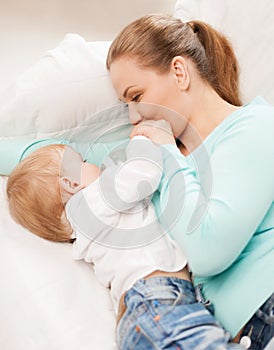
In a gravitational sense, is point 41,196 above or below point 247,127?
below

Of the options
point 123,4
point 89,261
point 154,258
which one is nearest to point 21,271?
point 89,261

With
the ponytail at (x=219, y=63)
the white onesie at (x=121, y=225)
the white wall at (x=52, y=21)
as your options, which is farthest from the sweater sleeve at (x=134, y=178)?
the white wall at (x=52, y=21)

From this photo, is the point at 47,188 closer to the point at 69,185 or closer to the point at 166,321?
the point at 69,185

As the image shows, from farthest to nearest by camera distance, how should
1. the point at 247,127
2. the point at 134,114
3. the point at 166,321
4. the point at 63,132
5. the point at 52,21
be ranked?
the point at 52,21 < the point at 63,132 < the point at 134,114 < the point at 247,127 < the point at 166,321

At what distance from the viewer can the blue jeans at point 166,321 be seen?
2.63 ft

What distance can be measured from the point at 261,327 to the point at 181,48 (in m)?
0.55

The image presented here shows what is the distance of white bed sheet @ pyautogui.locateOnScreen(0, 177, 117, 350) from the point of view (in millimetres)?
891

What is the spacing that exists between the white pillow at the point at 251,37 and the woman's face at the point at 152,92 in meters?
0.20

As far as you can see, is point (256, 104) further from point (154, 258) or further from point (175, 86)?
point (154, 258)

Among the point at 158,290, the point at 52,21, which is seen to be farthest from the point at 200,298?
the point at 52,21

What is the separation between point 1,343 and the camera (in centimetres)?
95

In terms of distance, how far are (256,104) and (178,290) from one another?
37 centimetres

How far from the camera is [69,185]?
3.28 feet

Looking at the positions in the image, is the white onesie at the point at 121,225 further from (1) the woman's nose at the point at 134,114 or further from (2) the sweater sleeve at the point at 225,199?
(1) the woman's nose at the point at 134,114
